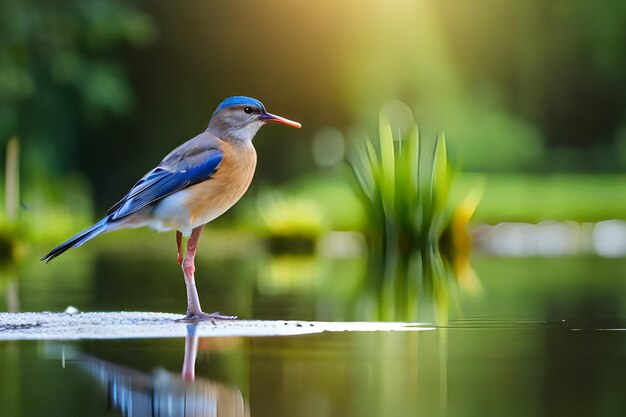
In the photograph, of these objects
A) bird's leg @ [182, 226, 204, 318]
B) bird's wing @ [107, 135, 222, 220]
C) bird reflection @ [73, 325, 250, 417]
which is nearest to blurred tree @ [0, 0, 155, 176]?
bird's wing @ [107, 135, 222, 220]

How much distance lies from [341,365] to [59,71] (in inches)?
573

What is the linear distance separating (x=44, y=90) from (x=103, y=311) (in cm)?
1311

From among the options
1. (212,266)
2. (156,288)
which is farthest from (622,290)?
(212,266)

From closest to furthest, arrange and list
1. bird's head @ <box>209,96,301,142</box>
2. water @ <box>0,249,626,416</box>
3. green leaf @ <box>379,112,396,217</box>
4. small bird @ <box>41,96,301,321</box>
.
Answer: water @ <box>0,249,626,416</box>
small bird @ <box>41,96,301,321</box>
bird's head @ <box>209,96,301,142</box>
green leaf @ <box>379,112,396,217</box>

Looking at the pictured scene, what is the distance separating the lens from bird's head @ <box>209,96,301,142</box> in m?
6.23

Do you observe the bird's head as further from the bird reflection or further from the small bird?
the bird reflection

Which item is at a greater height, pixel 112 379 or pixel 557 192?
pixel 557 192

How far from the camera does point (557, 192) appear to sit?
16.7 metres

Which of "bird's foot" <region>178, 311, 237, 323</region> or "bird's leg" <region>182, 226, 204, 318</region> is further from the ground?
"bird's leg" <region>182, 226, 204, 318</region>

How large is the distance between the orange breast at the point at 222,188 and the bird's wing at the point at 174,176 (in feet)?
0.13

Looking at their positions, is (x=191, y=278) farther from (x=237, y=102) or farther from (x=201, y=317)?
(x=237, y=102)

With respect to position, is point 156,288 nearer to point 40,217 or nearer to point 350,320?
point 350,320

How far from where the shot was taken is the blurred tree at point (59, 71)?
1752 cm

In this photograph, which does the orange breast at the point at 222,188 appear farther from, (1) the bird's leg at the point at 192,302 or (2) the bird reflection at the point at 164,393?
(2) the bird reflection at the point at 164,393
